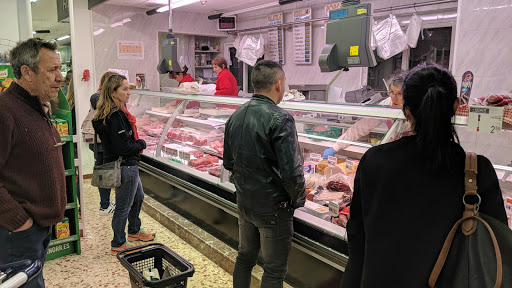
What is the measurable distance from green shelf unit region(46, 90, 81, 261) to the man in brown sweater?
5.39 feet

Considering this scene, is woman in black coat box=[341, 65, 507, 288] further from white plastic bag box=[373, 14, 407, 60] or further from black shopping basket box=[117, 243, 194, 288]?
white plastic bag box=[373, 14, 407, 60]

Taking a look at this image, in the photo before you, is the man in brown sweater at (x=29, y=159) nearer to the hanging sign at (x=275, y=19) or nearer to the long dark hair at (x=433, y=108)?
the long dark hair at (x=433, y=108)

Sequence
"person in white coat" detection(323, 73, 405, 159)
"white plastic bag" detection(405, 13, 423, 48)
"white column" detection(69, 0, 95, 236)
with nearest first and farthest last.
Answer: "person in white coat" detection(323, 73, 405, 159) → "white plastic bag" detection(405, 13, 423, 48) → "white column" detection(69, 0, 95, 236)

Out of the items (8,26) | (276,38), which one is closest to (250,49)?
(276,38)

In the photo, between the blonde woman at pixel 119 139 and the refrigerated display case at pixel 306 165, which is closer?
the refrigerated display case at pixel 306 165

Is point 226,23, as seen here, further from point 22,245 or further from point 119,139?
point 22,245

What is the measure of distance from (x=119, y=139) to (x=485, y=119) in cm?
296

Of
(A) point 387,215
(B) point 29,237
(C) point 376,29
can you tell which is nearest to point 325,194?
(A) point 387,215

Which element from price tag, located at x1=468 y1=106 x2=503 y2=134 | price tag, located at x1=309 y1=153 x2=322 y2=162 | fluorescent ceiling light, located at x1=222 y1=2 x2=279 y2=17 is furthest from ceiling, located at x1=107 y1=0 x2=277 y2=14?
price tag, located at x1=468 y1=106 x2=503 y2=134

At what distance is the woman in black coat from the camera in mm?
1225

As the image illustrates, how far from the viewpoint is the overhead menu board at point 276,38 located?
8883 millimetres

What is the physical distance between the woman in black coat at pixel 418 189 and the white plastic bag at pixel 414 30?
18.5 feet

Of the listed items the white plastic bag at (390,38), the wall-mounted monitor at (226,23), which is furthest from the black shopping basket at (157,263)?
the wall-mounted monitor at (226,23)

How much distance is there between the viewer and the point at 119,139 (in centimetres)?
368
